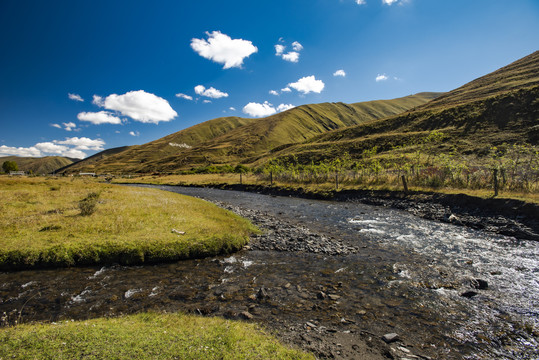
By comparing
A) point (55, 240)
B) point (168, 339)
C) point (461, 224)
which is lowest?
point (461, 224)

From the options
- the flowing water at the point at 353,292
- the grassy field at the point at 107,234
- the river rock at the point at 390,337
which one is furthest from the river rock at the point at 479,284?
the grassy field at the point at 107,234

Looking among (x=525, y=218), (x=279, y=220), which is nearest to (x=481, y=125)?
(x=525, y=218)

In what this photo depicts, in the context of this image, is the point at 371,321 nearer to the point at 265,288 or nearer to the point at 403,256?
the point at 265,288

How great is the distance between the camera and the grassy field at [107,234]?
45.7ft

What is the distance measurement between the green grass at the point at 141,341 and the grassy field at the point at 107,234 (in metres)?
7.17

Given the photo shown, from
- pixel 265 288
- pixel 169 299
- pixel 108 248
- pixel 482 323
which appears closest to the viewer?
pixel 482 323

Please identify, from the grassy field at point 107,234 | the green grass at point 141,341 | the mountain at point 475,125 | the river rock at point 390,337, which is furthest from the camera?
the mountain at point 475,125

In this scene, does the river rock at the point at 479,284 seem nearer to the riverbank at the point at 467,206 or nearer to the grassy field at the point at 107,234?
the riverbank at the point at 467,206

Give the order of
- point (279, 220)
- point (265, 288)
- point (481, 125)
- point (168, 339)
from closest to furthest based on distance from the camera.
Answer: point (168, 339)
point (265, 288)
point (279, 220)
point (481, 125)

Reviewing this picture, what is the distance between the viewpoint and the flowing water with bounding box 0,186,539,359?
28.3 feet

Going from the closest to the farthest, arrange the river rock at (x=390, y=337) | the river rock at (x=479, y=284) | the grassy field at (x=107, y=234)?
the river rock at (x=390, y=337)
the river rock at (x=479, y=284)
the grassy field at (x=107, y=234)

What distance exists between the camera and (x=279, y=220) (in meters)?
26.1

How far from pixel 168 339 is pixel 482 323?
447 inches

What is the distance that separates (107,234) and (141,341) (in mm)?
12659
